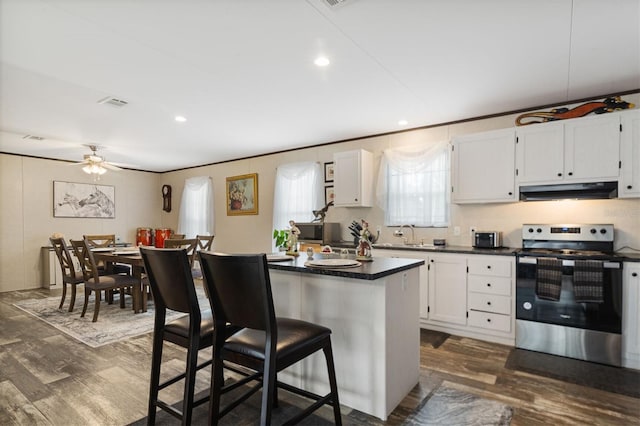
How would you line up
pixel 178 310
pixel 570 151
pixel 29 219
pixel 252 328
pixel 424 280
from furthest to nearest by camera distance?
pixel 29 219 → pixel 424 280 → pixel 570 151 → pixel 178 310 → pixel 252 328

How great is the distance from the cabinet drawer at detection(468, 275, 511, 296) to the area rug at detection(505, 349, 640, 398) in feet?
1.86

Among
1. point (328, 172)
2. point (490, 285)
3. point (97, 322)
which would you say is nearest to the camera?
point (490, 285)

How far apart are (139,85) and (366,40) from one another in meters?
2.11

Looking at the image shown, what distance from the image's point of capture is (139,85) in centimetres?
312

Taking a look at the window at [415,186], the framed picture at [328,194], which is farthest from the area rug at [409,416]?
the framed picture at [328,194]

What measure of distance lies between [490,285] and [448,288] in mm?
426

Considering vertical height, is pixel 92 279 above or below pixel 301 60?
below

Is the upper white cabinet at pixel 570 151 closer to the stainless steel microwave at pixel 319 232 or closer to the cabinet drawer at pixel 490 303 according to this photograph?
the cabinet drawer at pixel 490 303

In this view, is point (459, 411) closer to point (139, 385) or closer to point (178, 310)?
point (178, 310)

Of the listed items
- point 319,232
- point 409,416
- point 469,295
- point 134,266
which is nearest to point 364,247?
point 409,416

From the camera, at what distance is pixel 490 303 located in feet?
11.3

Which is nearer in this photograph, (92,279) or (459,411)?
(459,411)

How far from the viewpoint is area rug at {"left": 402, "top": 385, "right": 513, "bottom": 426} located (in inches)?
81.4

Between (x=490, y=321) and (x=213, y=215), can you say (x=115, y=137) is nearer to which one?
Answer: (x=213, y=215)
